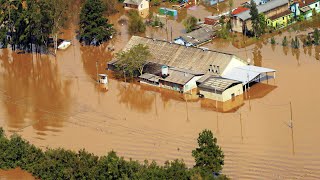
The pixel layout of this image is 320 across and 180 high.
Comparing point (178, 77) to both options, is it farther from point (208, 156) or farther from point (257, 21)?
point (208, 156)

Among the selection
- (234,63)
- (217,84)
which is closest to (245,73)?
(234,63)

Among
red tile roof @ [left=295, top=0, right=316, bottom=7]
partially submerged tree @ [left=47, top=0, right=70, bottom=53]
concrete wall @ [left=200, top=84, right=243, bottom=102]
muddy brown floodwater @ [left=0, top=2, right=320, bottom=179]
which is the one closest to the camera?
muddy brown floodwater @ [left=0, top=2, right=320, bottom=179]

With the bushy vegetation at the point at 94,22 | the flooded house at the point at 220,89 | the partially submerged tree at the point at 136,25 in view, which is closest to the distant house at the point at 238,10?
the partially submerged tree at the point at 136,25

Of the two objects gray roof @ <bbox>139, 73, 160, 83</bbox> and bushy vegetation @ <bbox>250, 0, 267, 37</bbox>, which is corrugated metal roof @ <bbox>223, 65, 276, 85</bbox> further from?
bushy vegetation @ <bbox>250, 0, 267, 37</bbox>

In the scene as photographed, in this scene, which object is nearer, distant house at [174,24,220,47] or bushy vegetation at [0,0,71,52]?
bushy vegetation at [0,0,71,52]

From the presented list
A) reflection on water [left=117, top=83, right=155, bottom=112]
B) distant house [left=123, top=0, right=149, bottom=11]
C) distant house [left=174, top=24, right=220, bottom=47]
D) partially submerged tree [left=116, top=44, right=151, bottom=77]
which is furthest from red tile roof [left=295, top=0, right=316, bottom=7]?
reflection on water [left=117, top=83, right=155, bottom=112]

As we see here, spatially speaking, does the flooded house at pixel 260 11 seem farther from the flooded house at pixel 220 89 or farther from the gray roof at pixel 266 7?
the flooded house at pixel 220 89
